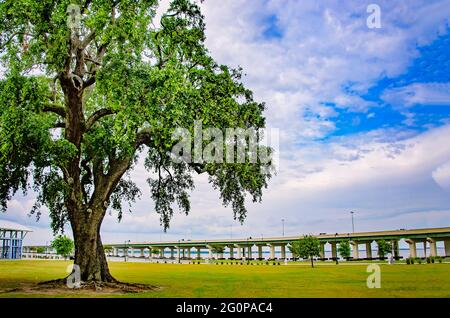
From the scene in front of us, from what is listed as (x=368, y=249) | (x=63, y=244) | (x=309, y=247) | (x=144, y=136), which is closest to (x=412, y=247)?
(x=368, y=249)

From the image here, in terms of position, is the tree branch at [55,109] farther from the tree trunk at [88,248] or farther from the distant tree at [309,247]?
the distant tree at [309,247]

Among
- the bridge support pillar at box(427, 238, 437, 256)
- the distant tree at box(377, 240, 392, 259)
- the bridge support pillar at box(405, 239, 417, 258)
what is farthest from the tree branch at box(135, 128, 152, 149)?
the bridge support pillar at box(405, 239, 417, 258)

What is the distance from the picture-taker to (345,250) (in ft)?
318

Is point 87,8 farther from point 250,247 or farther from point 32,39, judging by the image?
point 250,247

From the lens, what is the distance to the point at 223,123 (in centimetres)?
2267

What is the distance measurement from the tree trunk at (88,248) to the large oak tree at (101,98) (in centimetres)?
6

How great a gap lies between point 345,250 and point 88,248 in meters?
80.8

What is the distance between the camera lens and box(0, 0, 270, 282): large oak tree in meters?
21.0

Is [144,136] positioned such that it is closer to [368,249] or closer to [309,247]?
[309,247]

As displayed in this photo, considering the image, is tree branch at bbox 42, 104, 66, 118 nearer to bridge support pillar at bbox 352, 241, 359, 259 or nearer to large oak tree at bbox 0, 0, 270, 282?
large oak tree at bbox 0, 0, 270, 282

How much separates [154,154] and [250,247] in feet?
360

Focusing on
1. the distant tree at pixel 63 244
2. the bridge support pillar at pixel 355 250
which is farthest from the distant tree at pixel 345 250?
the distant tree at pixel 63 244
